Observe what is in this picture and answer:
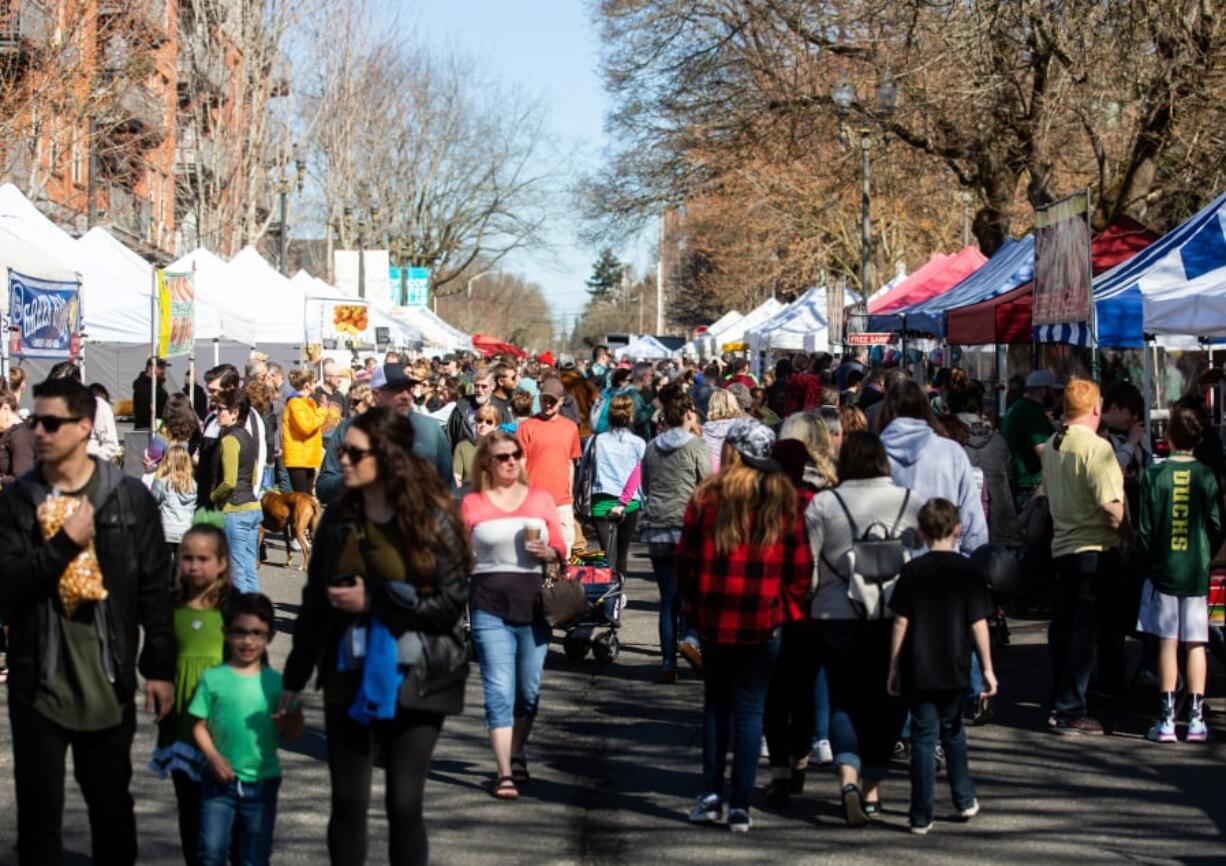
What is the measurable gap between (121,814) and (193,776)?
0.81 feet

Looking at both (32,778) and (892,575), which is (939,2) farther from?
(32,778)

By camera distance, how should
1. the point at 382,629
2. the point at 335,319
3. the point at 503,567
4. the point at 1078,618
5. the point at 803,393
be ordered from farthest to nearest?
the point at 335,319
the point at 803,393
the point at 1078,618
the point at 503,567
the point at 382,629

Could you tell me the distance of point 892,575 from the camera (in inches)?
288

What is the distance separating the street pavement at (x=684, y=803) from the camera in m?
6.80

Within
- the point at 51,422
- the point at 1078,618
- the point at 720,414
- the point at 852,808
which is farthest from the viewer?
the point at 720,414

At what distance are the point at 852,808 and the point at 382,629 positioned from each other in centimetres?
283

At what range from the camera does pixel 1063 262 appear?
42.1ft

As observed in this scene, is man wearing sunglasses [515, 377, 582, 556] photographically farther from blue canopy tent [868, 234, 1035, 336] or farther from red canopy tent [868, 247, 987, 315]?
red canopy tent [868, 247, 987, 315]

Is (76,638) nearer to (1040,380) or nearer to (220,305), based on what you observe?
(1040,380)

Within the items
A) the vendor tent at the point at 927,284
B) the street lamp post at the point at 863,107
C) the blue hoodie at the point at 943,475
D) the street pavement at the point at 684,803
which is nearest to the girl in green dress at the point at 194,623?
the street pavement at the point at 684,803

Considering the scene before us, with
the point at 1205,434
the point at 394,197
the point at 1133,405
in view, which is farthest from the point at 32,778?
the point at 394,197

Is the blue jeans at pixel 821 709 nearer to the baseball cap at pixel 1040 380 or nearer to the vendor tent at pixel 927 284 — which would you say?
the baseball cap at pixel 1040 380

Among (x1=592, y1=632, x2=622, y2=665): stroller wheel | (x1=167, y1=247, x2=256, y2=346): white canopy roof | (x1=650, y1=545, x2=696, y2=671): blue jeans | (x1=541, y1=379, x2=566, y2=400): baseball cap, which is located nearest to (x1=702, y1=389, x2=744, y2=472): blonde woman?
(x1=650, y1=545, x2=696, y2=671): blue jeans

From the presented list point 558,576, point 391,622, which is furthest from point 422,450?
point 391,622
